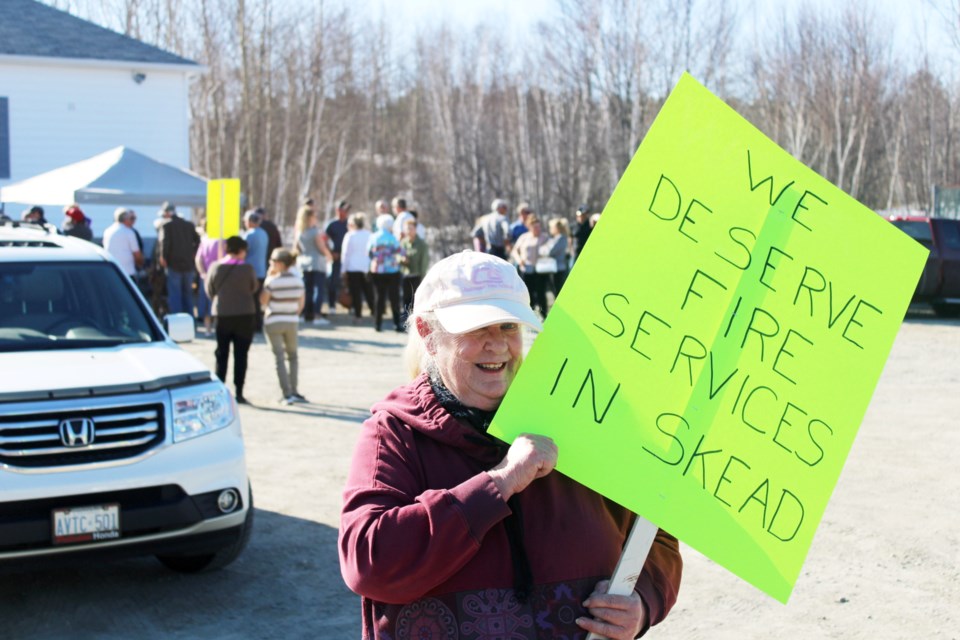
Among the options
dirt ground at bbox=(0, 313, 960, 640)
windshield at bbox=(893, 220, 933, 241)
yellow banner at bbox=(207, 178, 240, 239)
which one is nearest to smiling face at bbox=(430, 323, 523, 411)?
dirt ground at bbox=(0, 313, 960, 640)

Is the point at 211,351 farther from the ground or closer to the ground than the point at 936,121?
closer to the ground

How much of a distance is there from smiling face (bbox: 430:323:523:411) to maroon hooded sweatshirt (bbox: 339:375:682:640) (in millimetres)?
67

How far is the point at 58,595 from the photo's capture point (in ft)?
20.1

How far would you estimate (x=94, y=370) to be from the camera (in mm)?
6008

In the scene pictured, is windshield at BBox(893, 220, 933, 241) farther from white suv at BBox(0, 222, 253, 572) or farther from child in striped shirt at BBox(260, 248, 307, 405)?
white suv at BBox(0, 222, 253, 572)

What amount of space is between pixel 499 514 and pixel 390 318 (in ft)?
61.2

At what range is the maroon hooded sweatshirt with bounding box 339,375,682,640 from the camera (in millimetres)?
2342

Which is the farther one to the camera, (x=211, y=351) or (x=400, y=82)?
(x=400, y=82)

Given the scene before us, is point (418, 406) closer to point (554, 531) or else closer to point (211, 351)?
point (554, 531)

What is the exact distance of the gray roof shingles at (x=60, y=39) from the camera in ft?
92.5

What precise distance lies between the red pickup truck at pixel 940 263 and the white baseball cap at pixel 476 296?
19934 mm

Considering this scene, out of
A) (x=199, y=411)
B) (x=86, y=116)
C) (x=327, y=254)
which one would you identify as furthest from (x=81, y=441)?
(x=86, y=116)

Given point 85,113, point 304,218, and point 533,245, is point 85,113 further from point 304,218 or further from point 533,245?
point 533,245

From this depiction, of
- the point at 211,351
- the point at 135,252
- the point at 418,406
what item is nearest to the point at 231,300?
the point at 211,351
